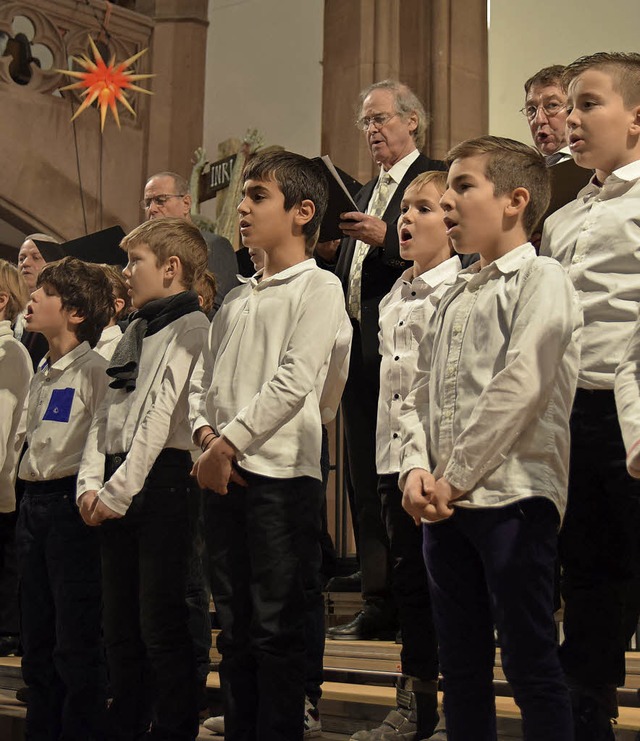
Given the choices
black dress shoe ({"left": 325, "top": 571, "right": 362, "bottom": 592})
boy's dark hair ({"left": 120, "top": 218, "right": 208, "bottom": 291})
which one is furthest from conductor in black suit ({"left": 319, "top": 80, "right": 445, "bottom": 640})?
black dress shoe ({"left": 325, "top": 571, "right": 362, "bottom": 592})

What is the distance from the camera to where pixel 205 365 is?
289 centimetres

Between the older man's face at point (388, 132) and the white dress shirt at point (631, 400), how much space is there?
6.29 feet

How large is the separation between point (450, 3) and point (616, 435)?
16.1 feet

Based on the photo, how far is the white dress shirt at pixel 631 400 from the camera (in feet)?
6.32

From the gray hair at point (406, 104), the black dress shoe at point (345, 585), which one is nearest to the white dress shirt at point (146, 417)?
the gray hair at point (406, 104)

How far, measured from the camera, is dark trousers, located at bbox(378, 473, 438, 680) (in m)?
2.74

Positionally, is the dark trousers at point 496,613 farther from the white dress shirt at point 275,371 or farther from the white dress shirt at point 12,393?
the white dress shirt at point 12,393

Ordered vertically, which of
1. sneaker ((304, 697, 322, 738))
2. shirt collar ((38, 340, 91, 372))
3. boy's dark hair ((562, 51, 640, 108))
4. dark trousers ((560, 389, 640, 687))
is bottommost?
sneaker ((304, 697, 322, 738))

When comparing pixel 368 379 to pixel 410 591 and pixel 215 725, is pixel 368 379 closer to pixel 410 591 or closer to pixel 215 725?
pixel 410 591

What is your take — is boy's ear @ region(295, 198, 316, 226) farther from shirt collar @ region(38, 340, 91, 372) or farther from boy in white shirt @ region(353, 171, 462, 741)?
shirt collar @ region(38, 340, 91, 372)

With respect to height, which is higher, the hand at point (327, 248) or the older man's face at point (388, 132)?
the older man's face at point (388, 132)

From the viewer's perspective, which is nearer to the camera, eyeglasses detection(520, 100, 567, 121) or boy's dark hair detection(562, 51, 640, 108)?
boy's dark hair detection(562, 51, 640, 108)

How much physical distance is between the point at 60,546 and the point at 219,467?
83 centimetres

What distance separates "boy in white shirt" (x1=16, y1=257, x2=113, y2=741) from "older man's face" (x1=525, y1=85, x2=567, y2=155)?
151 cm
